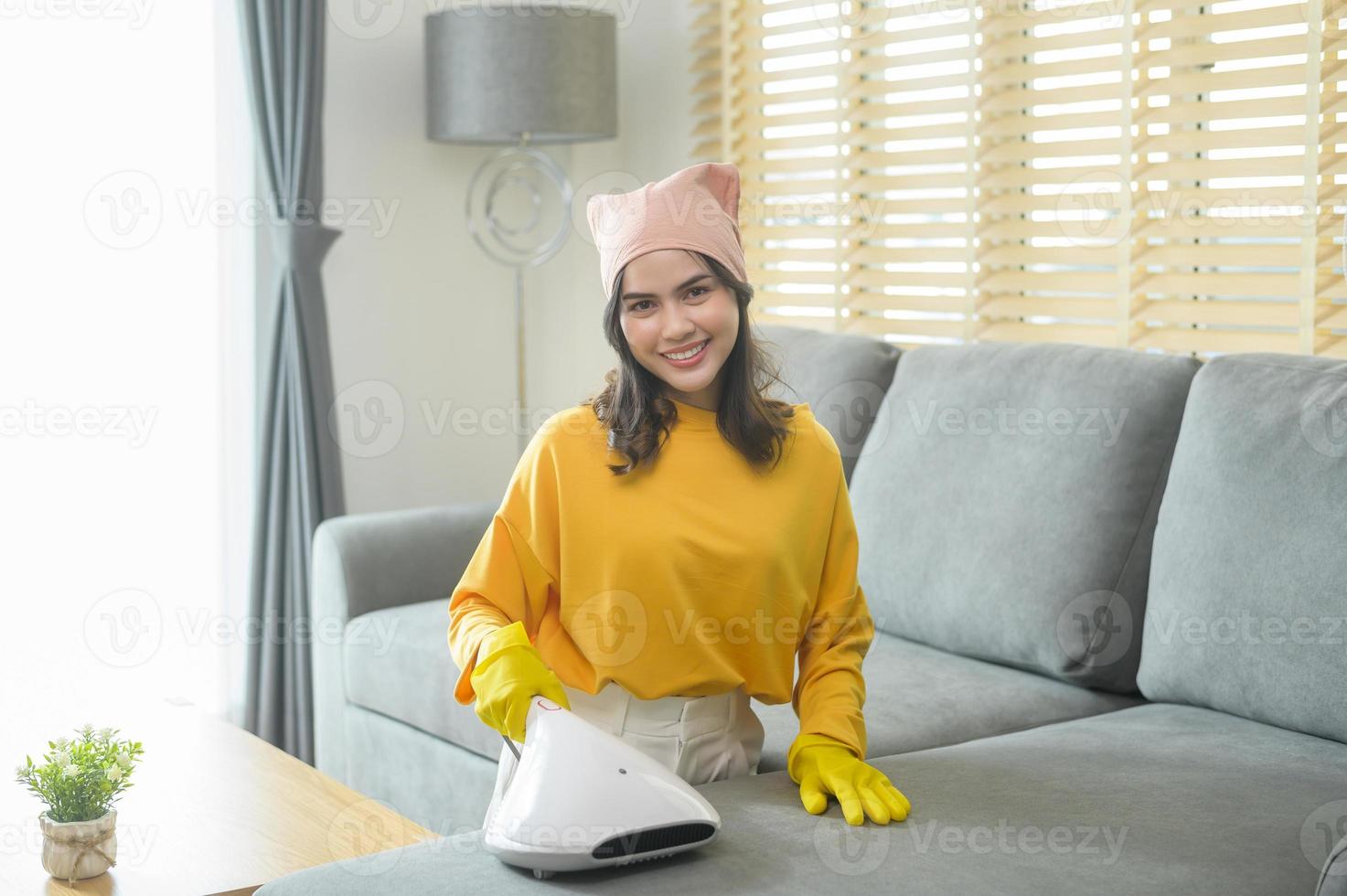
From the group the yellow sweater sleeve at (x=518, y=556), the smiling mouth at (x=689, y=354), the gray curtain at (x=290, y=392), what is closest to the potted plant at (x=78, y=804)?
the yellow sweater sleeve at (x=518, y=556)

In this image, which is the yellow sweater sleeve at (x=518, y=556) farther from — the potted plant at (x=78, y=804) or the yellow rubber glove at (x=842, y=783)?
the potted plant at (x=78, y=804)

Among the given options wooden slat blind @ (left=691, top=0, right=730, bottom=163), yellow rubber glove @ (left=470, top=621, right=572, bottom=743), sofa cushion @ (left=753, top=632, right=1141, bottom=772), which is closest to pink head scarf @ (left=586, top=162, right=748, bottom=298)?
yellow rubber glove @ (left=470, top=621, right=572, bottom=743)

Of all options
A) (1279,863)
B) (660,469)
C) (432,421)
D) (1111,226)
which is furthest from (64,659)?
(1279,863)

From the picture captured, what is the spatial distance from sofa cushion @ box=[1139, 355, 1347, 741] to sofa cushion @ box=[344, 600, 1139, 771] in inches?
7.9

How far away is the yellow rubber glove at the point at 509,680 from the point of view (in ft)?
4.84

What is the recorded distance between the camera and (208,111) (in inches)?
137

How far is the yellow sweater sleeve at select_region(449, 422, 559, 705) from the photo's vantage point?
1.66 m

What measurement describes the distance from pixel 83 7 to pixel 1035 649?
258 centimetres

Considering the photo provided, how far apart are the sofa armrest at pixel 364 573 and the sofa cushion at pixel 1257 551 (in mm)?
1475

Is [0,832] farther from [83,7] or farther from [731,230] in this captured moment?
[83,7]

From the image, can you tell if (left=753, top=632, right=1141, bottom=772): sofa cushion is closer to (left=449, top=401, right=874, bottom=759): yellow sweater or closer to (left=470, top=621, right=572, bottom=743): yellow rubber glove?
(left=449, top=401, right=874, bottom=759): yellow sweater

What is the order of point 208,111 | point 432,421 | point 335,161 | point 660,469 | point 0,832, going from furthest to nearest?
point 432,421, point 335,161, point 208,111, point 0,832, point 660,469

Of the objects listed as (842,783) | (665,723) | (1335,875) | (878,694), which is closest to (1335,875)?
(1335,875)

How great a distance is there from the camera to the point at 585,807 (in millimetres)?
1383
